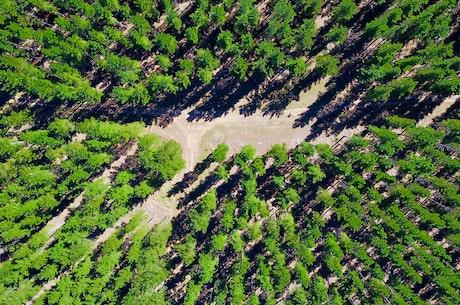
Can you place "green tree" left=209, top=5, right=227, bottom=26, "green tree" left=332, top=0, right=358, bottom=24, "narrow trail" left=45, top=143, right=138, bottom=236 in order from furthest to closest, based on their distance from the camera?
"narrow trail" left=45, top=143, right=138, bottom=236 < "green tree" left=209, top=5, right=227, bottom=26 < "green tree" left=332, top=0, right=358, bottom=24

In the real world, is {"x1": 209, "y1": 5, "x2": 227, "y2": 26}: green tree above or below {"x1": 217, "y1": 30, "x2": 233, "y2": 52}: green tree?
above

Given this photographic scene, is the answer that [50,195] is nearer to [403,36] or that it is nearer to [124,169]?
[124,169]

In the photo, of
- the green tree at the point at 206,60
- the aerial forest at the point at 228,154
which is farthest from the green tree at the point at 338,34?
the green tree at the point at 206,60

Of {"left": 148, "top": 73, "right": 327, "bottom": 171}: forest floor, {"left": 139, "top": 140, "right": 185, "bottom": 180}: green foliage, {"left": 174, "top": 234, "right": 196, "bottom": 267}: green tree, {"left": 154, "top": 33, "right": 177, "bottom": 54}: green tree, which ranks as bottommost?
{"left": 174, "top": 234, "right": 196, "bottom": 267}: green tree

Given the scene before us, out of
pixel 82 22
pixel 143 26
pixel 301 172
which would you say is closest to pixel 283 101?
pixel 301 172

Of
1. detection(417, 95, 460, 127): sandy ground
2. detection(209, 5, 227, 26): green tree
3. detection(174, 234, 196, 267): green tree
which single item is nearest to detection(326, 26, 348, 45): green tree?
detection(209, 5, 227, 26): green tree

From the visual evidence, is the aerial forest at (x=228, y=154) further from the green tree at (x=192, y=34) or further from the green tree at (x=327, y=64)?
the green tree at (x=327, y=64)

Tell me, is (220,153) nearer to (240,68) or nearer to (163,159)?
(163,159)

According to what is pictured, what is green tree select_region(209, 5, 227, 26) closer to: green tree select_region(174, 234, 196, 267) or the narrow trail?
the narrow trail
